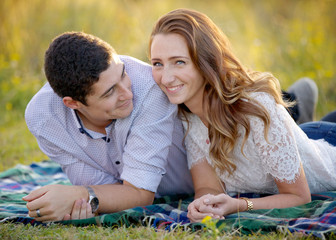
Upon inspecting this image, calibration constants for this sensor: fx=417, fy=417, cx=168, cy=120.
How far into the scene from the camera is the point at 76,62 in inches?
110

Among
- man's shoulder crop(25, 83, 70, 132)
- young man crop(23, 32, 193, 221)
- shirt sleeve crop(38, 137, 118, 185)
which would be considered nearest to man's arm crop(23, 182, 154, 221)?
young man crop(23, 32, 193, 221)

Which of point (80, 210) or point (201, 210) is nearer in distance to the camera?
point (201, 210)

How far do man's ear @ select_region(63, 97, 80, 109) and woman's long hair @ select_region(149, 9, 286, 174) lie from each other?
75 centimetres

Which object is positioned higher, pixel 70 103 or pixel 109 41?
pixel 109 41

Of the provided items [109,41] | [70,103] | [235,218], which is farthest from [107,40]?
[235,218]

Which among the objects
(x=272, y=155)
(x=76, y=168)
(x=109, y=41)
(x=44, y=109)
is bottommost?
(x=76, y=168)

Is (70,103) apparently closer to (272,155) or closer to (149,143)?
(149,143)

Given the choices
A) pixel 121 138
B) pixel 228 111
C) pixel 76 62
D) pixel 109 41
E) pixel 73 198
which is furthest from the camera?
pixel 109 41

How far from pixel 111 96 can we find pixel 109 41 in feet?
16.2

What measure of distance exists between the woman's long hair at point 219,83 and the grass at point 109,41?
209 cm

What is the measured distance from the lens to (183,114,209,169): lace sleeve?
3254 mm

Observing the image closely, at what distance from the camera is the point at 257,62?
707 cm

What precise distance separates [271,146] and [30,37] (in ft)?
18.0

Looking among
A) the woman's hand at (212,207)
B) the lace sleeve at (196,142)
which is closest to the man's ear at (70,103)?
the lace sleeve at (196,142)
